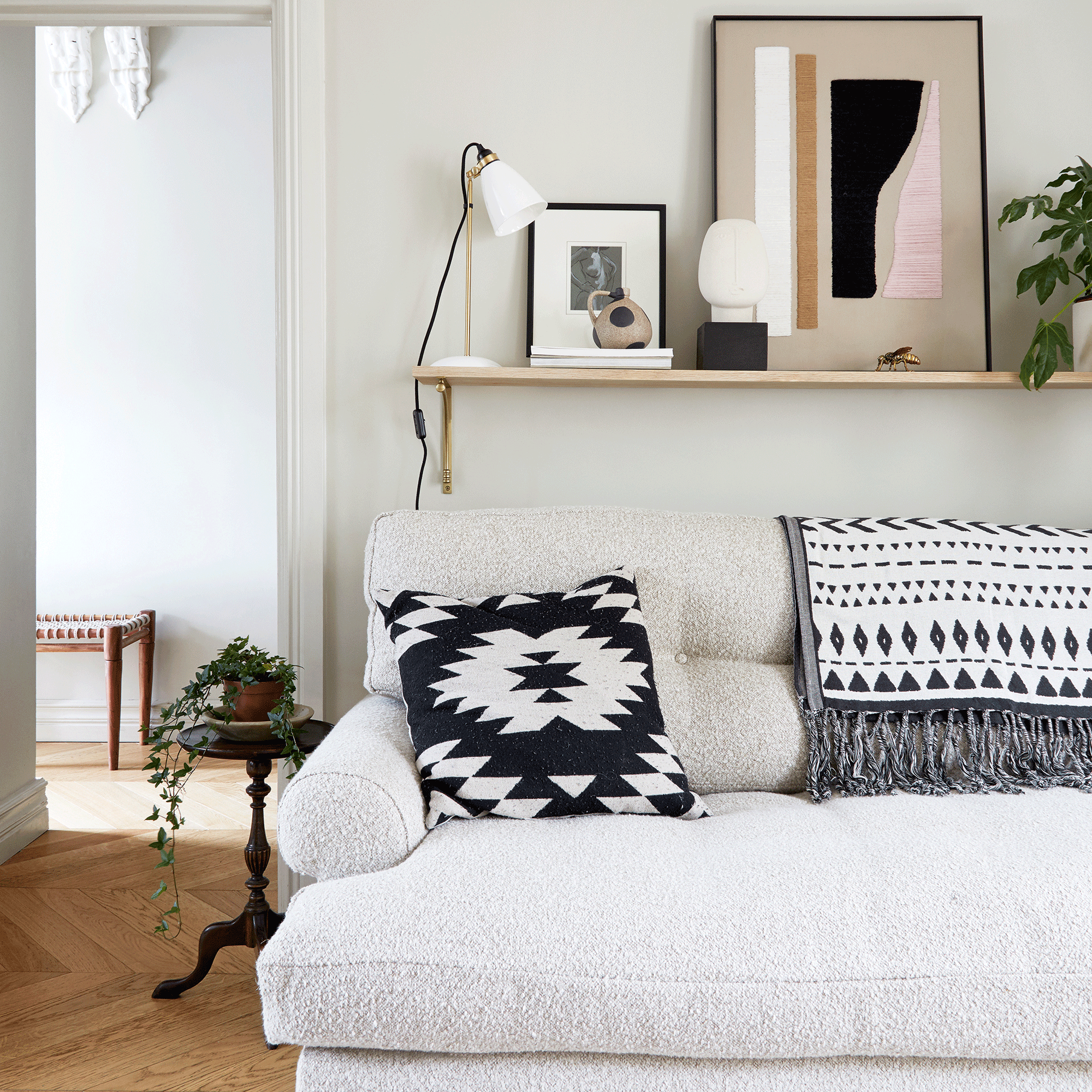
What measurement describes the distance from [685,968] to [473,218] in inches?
62.7

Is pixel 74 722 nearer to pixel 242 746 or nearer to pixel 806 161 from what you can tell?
pixel 242 746

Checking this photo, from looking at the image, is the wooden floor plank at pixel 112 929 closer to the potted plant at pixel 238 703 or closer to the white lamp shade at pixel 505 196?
the potted plant at pixel 238 703

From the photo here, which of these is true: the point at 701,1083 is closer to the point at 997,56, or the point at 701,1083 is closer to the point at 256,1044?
the point at 256,1044

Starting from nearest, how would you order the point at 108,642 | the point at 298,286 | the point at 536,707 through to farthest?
the point at 536,707 < the point at 298,286 < the point at 108,642

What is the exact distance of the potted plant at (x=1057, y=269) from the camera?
1794 mm

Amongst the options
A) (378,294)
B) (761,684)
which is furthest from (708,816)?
(378,294)

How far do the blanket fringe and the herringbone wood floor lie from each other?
Result: 1.04 metres

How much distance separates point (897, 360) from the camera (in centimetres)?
190

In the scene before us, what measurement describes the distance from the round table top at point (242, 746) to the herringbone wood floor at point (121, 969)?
49 cm

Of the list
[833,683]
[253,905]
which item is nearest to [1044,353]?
[833,683]

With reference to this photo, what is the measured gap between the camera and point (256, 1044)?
1.54 meters

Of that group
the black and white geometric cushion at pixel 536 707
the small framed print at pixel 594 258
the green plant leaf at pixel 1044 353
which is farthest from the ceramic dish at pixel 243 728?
the green plant leaf at pixel 1044 353

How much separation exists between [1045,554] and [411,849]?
1.25 meters

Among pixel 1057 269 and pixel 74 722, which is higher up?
pixel 1057 269
